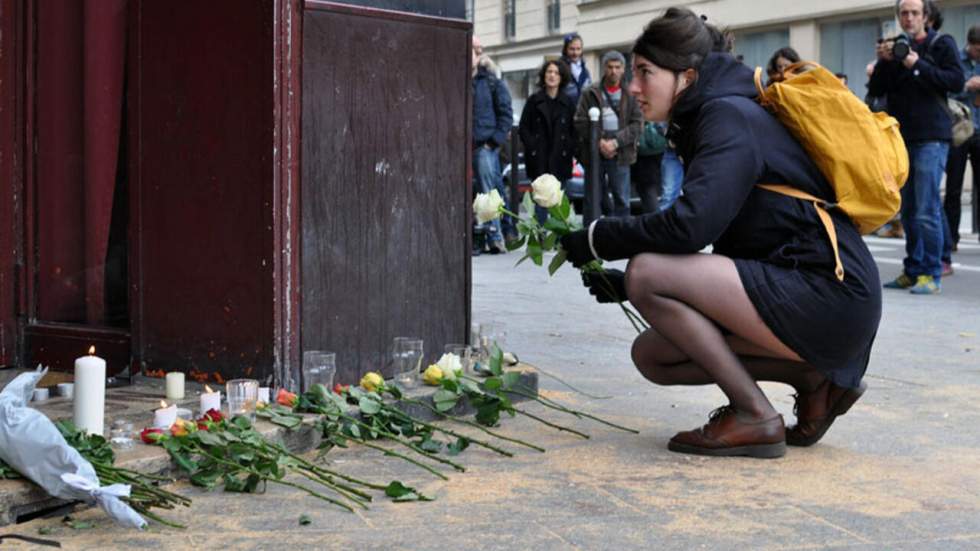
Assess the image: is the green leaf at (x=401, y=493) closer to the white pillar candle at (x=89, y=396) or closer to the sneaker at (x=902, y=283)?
the white pillar candle at (x=89, y=396)

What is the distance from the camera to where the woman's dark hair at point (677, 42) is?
183 inches

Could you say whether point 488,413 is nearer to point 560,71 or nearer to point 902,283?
→ point 902,283

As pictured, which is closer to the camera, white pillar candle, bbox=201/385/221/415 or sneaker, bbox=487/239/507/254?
white pillar candle, bbox=201/385/221/415

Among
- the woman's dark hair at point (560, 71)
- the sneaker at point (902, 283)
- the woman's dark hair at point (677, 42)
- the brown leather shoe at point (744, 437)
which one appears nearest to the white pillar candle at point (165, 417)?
the brown leather shoe at point (744, 437)

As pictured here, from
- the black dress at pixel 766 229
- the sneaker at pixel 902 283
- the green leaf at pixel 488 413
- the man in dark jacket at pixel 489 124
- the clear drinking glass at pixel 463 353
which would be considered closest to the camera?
the black dress at pixel 766 229

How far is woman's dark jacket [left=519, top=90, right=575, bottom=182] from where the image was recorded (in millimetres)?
14492

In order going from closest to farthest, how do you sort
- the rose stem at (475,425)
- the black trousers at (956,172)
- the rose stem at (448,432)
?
the rose stem at (448,432) < the rose stem at (475,425) < the black trousers at (956,172)

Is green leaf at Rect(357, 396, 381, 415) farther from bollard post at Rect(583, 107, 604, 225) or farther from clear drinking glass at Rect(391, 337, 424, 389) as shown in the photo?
bollard post at Rect(583, 107, 604, 225)

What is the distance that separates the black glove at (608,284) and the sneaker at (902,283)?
5.69 metres

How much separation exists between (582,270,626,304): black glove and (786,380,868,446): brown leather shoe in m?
0.67

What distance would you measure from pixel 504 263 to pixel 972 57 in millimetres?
4262

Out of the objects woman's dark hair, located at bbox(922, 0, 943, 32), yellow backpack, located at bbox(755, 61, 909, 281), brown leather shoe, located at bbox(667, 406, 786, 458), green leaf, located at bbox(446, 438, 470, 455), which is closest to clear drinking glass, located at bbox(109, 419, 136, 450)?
green leaf, located at bbox(446, 438, 470, 455)

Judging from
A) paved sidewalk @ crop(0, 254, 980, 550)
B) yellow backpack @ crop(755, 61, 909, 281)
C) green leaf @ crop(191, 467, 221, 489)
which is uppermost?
yellow backpack @ crop(755, 61, 909, 281)

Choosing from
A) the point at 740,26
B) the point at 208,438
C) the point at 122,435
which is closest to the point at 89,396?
the point at 122,435
